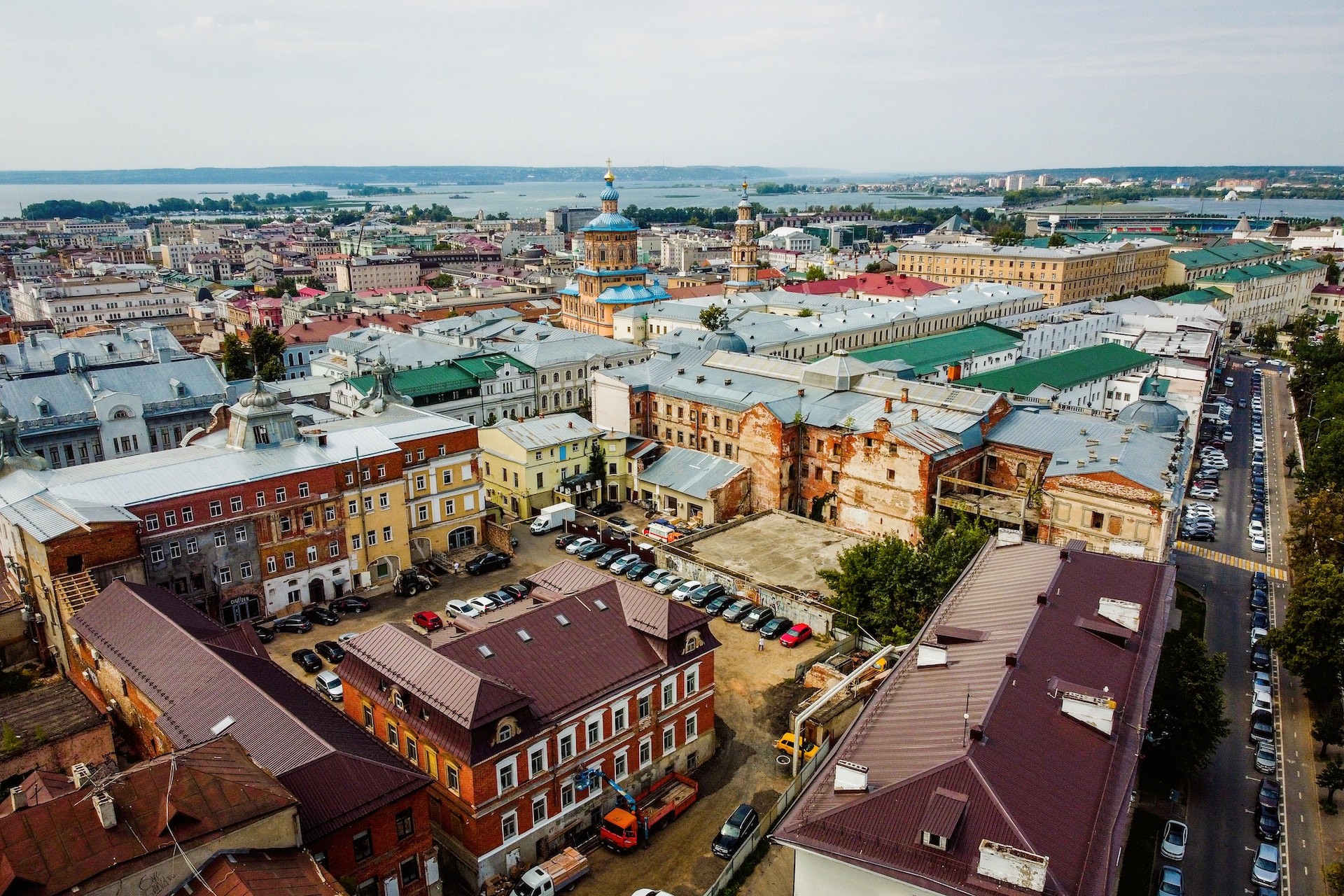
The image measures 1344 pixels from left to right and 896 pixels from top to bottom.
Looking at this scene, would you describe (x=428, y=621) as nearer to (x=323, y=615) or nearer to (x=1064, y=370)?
(x=323, y=615)

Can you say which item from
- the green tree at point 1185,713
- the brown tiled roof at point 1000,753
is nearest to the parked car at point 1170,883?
the green tree at point 1185,713

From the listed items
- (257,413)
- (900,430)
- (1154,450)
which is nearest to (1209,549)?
(1154,450)

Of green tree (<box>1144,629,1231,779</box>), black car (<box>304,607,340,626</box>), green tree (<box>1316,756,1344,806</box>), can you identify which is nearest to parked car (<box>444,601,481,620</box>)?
black car (<box>304,607,340,626</box>)

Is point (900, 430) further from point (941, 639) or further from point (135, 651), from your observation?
point (135, 651)

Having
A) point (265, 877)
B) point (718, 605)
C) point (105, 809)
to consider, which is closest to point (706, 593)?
point (718, 605)

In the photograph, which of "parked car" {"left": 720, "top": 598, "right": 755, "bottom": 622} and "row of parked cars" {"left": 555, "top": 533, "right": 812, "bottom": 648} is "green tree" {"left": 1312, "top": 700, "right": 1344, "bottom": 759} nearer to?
"row of parked cars" {"left": 555, "top": 533, "right": 812, "bottom": 648}

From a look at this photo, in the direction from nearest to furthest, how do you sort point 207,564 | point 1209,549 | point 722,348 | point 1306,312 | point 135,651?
point 135,651 → point 207,564 → point 1209,549 → point 722,348 → point 1306,312

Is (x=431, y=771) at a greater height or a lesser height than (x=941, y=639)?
lesser
